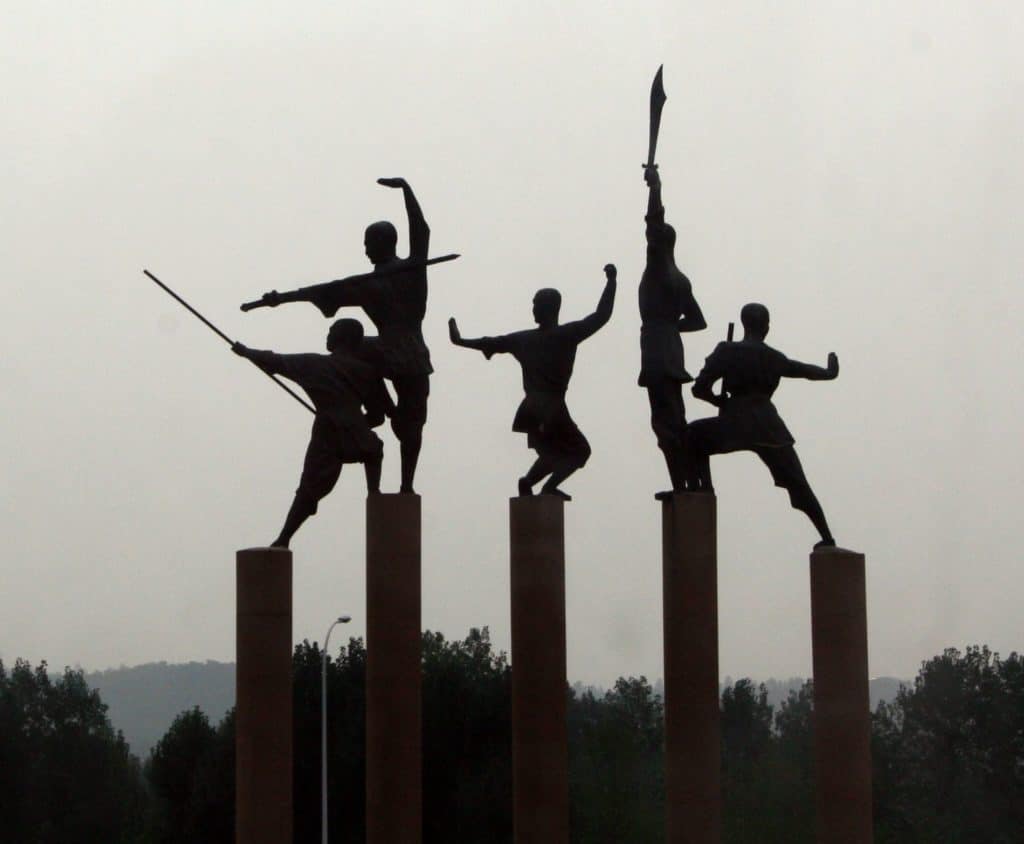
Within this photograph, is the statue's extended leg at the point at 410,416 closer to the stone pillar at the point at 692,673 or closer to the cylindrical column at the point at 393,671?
the cylindrical column at the point at 393,671

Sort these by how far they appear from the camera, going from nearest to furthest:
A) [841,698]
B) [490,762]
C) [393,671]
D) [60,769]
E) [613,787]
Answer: [841,698] → [393,671] → [490,762] → [613,787] → [60,769]

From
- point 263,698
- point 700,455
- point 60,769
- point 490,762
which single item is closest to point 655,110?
point 700,455

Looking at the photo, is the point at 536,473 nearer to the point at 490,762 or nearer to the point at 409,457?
the point at 409,457

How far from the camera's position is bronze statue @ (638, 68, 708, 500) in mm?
18484

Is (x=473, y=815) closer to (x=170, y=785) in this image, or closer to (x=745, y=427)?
(x=170, y=785)

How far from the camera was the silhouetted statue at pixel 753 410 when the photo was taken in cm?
1823

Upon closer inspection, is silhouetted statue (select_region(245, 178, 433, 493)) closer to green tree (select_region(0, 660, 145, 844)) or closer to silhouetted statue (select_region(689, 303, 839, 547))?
silhouetted statue (select_region(689, 303, 839, 547))

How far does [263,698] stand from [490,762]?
1529 cm

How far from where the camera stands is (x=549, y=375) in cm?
1894

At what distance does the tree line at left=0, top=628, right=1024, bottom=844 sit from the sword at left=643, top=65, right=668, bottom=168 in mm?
14907

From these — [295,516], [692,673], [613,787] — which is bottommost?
[613,787]

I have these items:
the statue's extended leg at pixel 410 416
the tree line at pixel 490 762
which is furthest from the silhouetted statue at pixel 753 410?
the tree line at pixel 490 762

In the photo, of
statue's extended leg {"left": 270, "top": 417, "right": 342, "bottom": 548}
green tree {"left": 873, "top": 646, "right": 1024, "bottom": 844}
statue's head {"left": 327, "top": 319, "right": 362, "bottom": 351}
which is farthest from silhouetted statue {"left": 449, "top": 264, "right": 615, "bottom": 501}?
green tree {"left": 873, "top": 646, "right": 1024, "bottom": 844}

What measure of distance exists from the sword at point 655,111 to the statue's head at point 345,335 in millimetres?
2901
